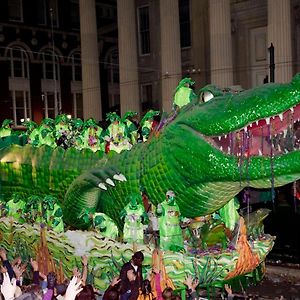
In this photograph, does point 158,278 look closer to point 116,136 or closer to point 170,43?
point 116,136

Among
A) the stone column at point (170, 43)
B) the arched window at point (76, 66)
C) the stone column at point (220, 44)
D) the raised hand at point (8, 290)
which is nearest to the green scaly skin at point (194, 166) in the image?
the raised hand at point (8, 290)

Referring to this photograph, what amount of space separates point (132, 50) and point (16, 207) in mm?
16164

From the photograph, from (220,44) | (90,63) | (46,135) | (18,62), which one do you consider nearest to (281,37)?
(220,44)

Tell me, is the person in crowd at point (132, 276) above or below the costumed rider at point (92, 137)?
below

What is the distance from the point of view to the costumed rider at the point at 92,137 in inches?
352

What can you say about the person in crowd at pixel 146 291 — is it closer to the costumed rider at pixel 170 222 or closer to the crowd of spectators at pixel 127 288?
the crowd of spectators at pixel 127 288

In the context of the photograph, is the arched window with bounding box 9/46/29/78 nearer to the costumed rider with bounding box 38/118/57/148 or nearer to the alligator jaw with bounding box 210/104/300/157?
the costumed rider with bounding box 38/118/57/148

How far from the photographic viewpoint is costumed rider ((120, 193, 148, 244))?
7258mm

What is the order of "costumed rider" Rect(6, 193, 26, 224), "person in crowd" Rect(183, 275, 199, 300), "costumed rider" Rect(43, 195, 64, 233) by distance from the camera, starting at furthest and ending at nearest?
"costumed rider" Rect(6, 193, 26, 224) < "costumed rider" Rect(43, 195, 64, 233) < "person in crowd" Rect(183, 275, 199, 300)

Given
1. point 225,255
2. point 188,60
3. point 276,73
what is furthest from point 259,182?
point 188,60

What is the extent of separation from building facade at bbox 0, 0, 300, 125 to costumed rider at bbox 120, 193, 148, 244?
1347 cm

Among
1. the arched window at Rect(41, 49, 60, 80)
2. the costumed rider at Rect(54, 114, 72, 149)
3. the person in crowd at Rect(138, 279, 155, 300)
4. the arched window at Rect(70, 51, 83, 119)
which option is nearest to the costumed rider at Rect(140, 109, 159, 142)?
the person in crowd at Rect(138, 279, 155, 300)

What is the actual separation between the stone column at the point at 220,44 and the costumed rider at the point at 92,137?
12.7 m

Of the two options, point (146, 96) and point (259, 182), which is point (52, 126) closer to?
point (259, 182)
